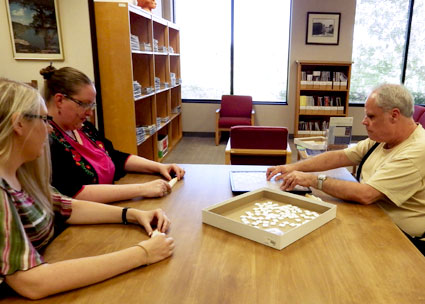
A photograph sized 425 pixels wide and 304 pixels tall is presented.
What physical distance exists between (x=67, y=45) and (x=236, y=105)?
3.50 metres

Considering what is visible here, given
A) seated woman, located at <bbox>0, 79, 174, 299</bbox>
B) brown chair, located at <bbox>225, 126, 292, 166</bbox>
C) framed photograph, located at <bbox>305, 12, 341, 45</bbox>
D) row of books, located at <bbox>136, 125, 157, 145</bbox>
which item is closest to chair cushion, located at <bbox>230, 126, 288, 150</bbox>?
brown chair, located at <bbox>225, 126, 292, 166</bbox>

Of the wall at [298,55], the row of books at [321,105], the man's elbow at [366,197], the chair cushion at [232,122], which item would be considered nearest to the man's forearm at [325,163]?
the man's elbow at [366,197]

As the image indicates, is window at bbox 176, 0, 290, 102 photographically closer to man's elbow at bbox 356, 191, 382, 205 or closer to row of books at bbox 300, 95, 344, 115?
row of books at bbox 300, 95, 344, 115

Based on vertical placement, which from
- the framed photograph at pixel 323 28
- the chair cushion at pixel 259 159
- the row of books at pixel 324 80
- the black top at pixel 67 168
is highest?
the framed photograph at pixel 323 28

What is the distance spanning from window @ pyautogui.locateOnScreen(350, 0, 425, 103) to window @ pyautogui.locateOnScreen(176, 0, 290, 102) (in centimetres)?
132

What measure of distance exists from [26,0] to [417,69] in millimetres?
6343

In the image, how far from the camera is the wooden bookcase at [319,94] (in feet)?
19.6

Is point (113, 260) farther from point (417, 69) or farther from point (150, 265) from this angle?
point (417, 69)

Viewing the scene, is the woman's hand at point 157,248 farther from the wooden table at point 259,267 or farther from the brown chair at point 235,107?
the brown chair at point 235,107

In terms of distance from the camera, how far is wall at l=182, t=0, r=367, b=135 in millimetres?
6020

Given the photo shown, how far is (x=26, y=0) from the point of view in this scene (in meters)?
3.17

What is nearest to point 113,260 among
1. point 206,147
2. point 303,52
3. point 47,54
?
point 47,54

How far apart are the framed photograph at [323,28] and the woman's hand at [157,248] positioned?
579cm

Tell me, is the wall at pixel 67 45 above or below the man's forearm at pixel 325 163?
above
